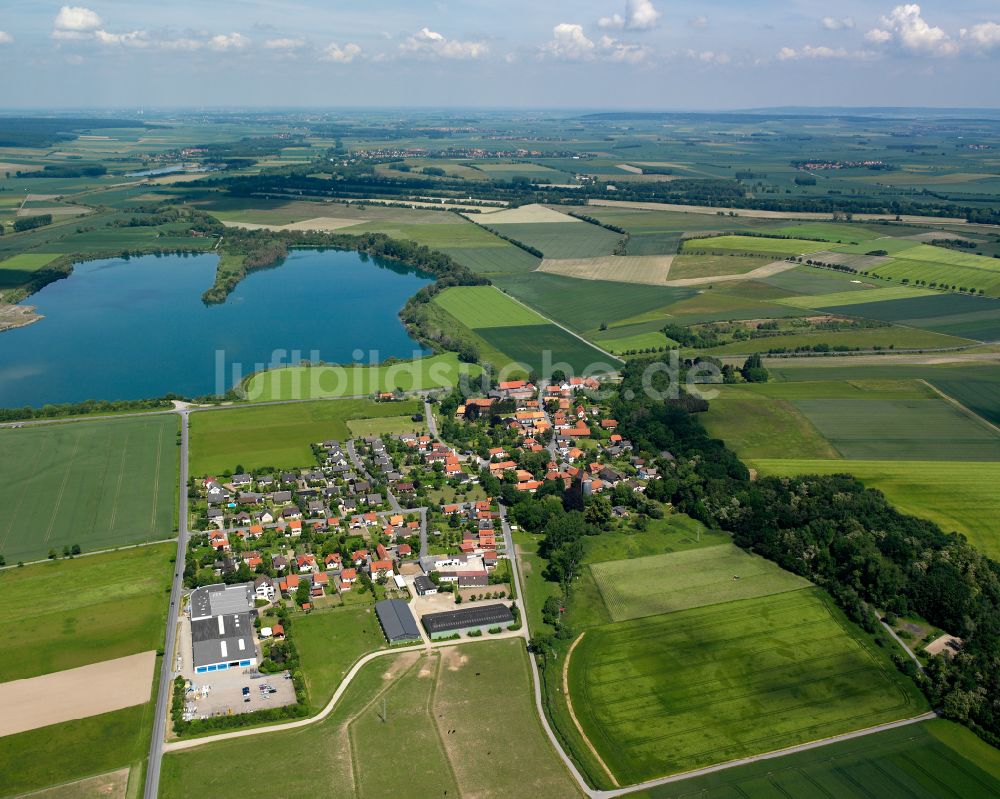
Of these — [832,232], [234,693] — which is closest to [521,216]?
[832,232]

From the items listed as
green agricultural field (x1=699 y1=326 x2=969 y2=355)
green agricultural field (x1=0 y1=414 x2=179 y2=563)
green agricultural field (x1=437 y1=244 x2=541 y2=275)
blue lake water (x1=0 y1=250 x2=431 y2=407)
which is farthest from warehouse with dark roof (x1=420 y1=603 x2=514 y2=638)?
green agricultural field (x1=437 y1=244 x2=541 y2=275)

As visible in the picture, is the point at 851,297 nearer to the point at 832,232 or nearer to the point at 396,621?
the point at 832,232

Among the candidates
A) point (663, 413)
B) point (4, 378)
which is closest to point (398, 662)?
point (663, 413)

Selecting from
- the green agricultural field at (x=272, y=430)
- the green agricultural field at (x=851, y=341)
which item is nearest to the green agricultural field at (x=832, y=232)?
the green agricultural field at (x=851, y=341)

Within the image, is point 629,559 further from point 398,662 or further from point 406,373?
Result: point 406,373

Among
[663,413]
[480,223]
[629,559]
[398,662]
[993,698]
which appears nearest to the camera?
[993,698]
